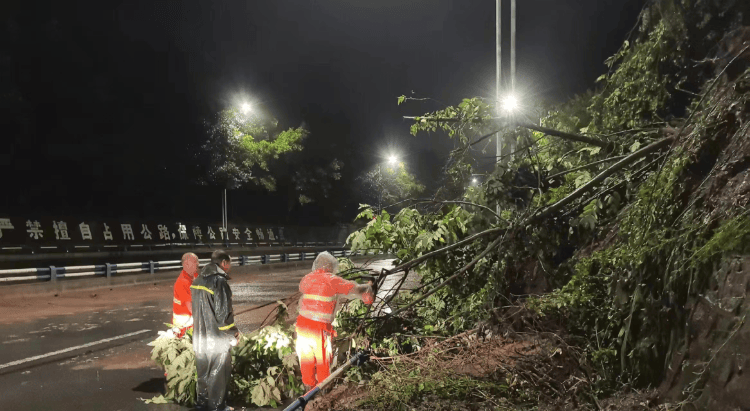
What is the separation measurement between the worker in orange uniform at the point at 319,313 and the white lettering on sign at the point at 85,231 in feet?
82.5

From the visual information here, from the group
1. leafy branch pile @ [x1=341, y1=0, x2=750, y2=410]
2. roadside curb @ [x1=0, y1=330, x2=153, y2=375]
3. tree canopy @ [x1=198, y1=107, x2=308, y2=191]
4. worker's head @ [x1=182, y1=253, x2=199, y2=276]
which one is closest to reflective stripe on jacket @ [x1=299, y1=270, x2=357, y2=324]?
leafy branch pile @ [x1=341, y1=0, x2=750, y2=410]

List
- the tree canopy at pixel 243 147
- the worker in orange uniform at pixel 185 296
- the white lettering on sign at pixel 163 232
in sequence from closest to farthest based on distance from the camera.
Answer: the worker in orange uniform at pixel 185 296 < the white lettering on sign at pixel 163 232 < the tree canopy at pixel 243 147

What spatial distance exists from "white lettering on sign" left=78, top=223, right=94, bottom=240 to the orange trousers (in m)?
25.1

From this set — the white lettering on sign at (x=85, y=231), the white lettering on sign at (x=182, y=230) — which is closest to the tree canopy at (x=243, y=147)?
the white lettering on sign at (x=182, y=230)

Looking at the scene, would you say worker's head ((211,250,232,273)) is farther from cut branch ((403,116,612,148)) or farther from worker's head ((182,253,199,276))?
cut branch ((403,116,612,148))

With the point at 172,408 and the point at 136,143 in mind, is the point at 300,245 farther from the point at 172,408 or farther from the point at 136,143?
the point at 172,408

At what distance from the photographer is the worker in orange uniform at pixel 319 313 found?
4984mm

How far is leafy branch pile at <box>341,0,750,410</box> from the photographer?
332 cm

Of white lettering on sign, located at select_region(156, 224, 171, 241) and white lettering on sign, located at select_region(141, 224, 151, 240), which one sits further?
white lettering on sign, located at select_region(156, 224, 171, 241)

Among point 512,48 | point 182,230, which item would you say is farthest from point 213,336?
point 182,230

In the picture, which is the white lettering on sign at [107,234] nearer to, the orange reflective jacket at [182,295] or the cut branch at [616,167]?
the orange reflective jacket at [182,295]

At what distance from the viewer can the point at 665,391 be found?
317 cm

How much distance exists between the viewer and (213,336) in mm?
5484

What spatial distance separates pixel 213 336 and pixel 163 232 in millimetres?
30298
